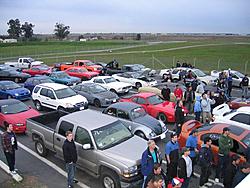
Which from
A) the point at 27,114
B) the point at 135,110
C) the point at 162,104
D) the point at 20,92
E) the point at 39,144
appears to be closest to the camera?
the point at 39,144

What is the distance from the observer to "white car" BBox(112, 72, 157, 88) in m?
22.3

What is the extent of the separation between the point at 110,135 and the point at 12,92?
11742 millimetres

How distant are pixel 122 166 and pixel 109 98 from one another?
9841mm

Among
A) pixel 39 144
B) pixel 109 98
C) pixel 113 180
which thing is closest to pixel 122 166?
pixel 113 180

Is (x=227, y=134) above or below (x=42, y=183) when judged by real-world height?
above

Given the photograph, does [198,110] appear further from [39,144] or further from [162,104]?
[39,144]

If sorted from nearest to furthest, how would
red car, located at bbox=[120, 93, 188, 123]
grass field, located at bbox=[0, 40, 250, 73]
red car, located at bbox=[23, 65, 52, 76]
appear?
1. red car, located at bbox=[120, 93, 188, 123]
2. red car, located at bbox=[23, 65, 52, 76]
3. grass field, located at bbox=[0, 40, 250, 73]

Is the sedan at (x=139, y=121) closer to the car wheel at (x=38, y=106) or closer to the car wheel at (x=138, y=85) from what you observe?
the car wheel at (x=38, y=106)

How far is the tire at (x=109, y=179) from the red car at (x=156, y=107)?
6572 mm

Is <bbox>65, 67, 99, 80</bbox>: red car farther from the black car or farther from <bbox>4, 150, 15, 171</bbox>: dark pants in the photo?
<bbox>4, 150, 15, 171</bbox>: dark pants

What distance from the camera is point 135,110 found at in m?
12.3

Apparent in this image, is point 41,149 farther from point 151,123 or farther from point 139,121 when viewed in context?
point 151,123

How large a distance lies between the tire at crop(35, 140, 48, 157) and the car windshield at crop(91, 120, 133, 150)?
8.40ft

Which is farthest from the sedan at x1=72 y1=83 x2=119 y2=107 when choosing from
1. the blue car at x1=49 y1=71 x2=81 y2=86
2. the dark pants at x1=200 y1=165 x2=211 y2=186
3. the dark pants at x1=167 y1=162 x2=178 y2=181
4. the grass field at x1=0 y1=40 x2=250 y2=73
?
the grass field at x1=0 y1=40 x2=250 y2=73
